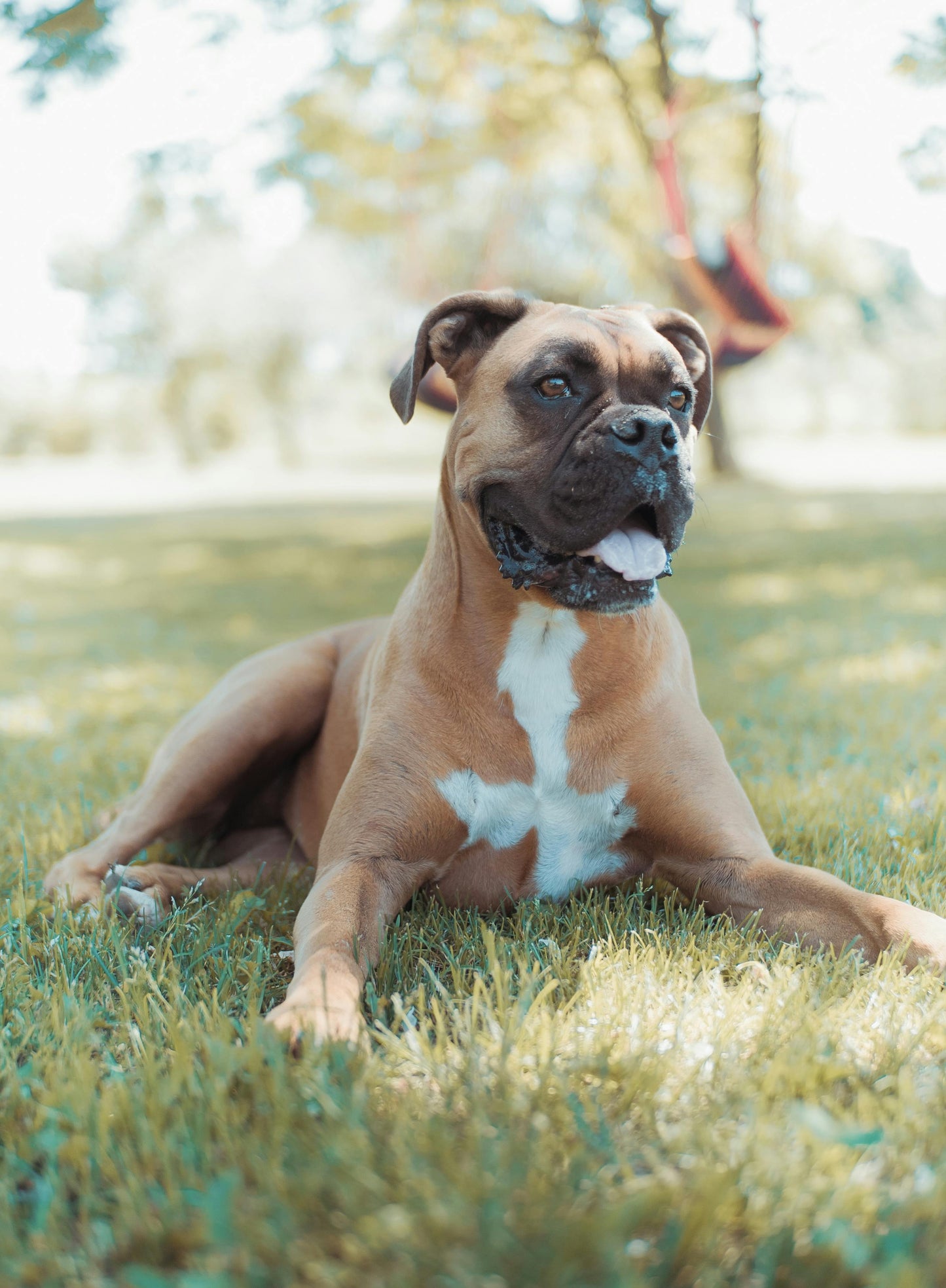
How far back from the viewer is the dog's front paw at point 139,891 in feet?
10.3

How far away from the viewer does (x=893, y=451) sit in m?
39.2

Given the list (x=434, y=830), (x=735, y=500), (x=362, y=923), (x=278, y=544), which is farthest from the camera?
(x=735, y=500)

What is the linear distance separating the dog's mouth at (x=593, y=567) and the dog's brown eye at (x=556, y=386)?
0.39 m

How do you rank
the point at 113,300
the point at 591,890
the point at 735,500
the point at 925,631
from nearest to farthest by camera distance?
the point at 591,890 < the point at 925,631 < the point at 735,500 < the point at 113,300

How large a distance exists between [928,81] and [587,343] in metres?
10.2

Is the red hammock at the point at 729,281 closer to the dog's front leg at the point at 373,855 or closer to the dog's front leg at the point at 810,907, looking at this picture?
the dog's front leg at the point at 810,907

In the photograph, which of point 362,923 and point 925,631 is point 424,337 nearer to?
point 362,923

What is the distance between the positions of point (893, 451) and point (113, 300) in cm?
3134

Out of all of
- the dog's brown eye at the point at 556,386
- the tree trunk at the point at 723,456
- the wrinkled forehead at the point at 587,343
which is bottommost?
the tree trunk at the point at 723,456

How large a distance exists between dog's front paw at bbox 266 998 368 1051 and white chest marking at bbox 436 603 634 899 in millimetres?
832

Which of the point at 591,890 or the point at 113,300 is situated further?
the point at 113,300

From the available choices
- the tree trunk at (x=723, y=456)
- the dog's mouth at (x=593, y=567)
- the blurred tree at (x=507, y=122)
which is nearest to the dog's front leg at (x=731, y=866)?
the dog's mouth at (x=593, y=567)

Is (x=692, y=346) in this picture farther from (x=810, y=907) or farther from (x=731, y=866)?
(x=810, y=907)

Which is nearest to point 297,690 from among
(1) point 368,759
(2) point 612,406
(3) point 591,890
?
(1) point 368,759
